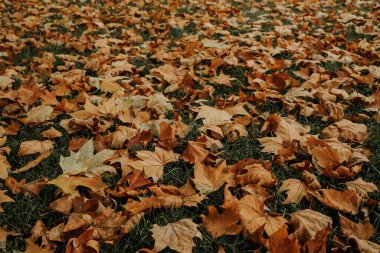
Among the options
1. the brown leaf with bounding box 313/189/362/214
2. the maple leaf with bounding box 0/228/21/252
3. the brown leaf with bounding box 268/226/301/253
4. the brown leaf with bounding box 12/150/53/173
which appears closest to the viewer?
the brown leaf with bounding box 268/226/301/253

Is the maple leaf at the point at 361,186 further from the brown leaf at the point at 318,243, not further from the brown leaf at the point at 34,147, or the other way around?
the brown leaf at the point at 34,147

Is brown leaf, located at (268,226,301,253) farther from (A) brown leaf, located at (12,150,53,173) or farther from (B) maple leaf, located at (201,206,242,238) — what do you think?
(A) brown leaf, located at (12,150,53,173)

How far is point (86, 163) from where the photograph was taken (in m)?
1.52

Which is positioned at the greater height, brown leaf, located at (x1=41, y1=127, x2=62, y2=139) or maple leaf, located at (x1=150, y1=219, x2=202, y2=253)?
maple leaf, located at (x1=150, y1=219, x2=202, y2=253)

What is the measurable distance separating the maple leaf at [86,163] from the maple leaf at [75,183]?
5 cm

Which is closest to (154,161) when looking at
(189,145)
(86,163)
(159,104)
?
(189,145)

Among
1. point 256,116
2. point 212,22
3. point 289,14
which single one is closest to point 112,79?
point 256,116

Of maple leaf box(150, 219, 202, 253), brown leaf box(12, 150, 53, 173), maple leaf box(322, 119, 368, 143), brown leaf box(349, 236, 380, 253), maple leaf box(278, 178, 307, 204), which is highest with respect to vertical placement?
maple leaf box(322, 119, 368, 143)

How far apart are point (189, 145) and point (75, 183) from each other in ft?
1.87

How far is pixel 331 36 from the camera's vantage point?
3.39 meters

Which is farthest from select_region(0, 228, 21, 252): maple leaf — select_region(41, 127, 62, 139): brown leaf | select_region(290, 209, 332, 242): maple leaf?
select_region(290, 209, 332, 242): maple leaf

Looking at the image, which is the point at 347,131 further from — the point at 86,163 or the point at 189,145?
the point at 86,163

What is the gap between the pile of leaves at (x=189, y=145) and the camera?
1.27m

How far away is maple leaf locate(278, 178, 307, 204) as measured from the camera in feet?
4.65
